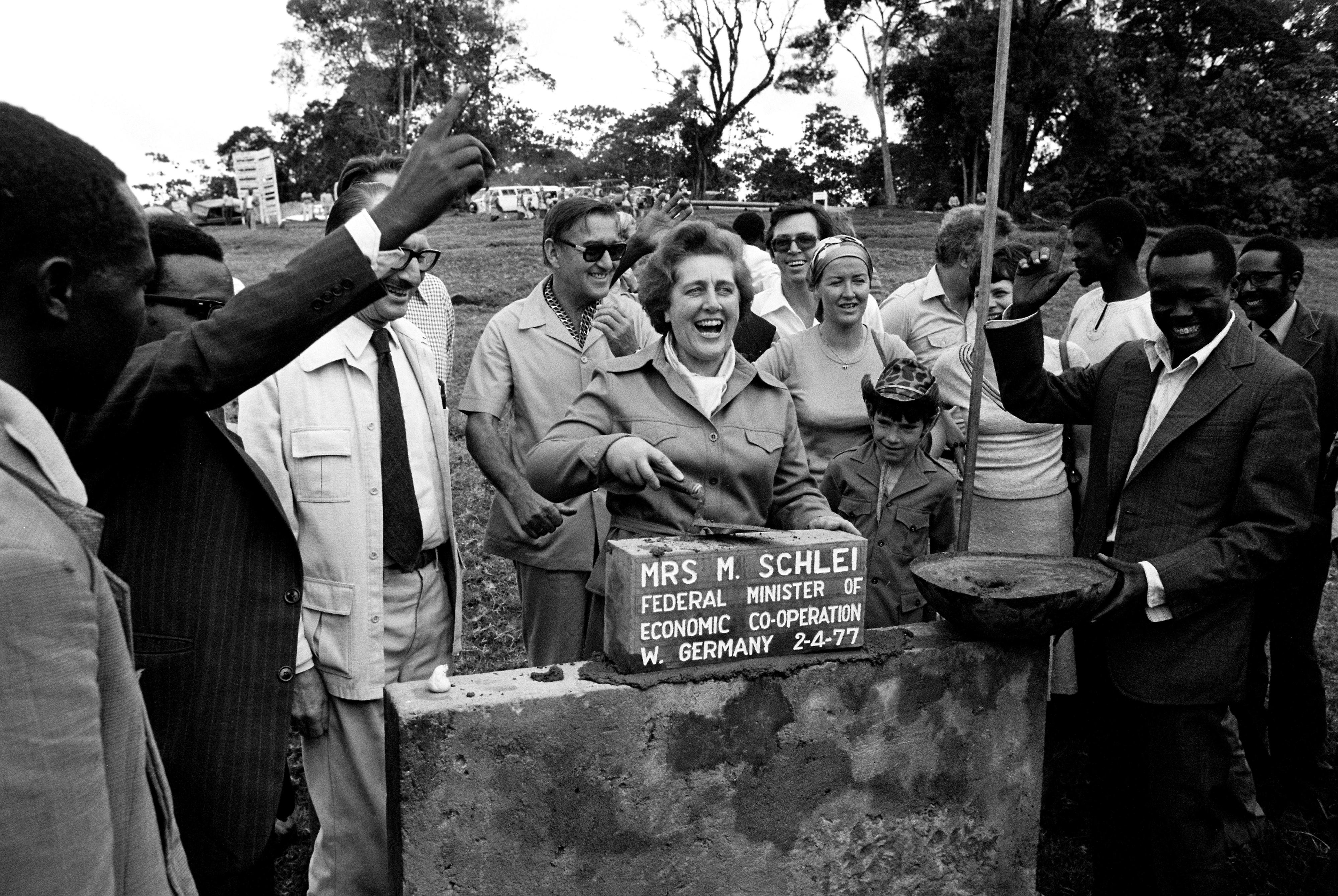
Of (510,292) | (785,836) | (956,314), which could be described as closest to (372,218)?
(785,836)

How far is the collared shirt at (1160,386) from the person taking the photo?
274 centimetres

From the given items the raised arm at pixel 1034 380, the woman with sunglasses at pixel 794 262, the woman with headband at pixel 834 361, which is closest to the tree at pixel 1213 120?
the woman with sunglasses at pixel 794 262

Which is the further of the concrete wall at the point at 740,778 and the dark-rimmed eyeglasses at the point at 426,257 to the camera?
the dark-rimmed eyeglasses at the point at 426,257

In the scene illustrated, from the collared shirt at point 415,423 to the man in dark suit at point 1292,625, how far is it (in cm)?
303

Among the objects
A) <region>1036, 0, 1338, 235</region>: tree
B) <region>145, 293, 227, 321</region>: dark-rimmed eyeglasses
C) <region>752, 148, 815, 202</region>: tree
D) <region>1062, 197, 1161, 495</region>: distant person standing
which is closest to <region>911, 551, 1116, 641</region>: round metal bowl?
<region>1062, 197, 1161, 495</region>: distant person standing

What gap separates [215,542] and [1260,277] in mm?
3951

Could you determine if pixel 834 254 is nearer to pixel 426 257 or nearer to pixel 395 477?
pixel 426 257

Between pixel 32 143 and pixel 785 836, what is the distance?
2.15 meters

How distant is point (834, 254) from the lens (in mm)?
3811

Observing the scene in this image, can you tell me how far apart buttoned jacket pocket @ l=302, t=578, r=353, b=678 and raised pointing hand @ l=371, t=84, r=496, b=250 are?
109 centimetres

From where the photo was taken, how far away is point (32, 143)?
125cm

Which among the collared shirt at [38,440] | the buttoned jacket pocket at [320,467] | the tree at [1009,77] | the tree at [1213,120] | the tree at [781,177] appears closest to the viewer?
the collared shirt at [38,440]

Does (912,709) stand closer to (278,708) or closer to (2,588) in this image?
(278,708)

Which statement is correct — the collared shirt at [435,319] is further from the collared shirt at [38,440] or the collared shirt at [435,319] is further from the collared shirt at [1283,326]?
the collared shirt at [1283,326]
